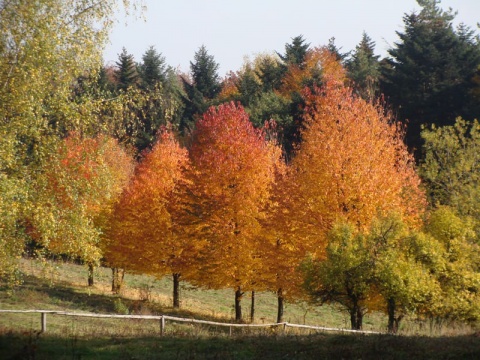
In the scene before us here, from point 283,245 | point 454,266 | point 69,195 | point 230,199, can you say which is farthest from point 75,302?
point 454,266

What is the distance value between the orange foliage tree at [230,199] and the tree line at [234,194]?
2.9 inches

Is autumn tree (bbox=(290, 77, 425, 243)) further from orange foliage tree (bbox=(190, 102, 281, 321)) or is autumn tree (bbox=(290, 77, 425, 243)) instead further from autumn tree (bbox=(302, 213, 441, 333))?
orange foliage tree (bbox=(190, 102, 281, 321))

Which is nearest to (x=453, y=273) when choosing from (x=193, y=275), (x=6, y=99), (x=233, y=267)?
(x=233, y=267)

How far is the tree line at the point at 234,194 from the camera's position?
58.9 ft

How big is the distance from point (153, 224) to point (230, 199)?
27.9 feet

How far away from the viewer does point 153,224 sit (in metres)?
37.0

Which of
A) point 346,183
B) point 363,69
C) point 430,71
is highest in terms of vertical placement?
point 363,69

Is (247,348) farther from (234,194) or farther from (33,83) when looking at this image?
(234,194)

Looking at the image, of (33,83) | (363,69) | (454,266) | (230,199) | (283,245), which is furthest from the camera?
(363,69)

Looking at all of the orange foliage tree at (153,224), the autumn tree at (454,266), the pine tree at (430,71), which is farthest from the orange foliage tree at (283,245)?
the pine tree at (430,71)

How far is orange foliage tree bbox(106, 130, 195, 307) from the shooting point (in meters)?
34.7

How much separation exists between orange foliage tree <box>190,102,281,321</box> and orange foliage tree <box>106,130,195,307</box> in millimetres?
2086

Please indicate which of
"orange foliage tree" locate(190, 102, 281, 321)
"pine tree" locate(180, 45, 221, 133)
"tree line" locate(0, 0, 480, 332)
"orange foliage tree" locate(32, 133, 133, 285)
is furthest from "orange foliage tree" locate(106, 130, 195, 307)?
"pine tree" locate(180, 45, 221, 133)

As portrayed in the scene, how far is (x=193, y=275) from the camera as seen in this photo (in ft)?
107
